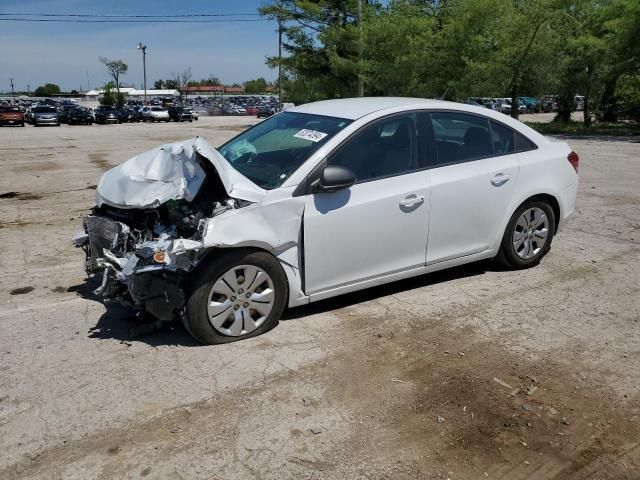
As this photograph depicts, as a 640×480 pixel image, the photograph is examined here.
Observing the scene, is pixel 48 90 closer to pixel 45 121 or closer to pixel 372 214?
pixel 45 121

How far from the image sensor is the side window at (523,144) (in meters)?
5.36

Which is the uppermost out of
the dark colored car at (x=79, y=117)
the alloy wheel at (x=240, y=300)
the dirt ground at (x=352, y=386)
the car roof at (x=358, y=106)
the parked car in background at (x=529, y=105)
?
the parked car in background at (x=529, y=105)

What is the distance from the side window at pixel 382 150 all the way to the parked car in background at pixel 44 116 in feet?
135

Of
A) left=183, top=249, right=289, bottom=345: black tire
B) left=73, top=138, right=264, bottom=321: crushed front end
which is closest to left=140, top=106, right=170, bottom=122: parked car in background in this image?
left=73, top=138, right=264, bottom=321: crushed front end

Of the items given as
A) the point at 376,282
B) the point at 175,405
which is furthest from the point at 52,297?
the point at 376,282

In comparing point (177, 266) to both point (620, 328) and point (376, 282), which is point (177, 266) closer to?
point (376, 282)

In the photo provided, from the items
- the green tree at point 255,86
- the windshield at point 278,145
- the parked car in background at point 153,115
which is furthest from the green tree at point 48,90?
the windshield at point 278,145

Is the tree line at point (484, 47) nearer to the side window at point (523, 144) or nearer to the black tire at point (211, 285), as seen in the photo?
the side window at point (523, 144)

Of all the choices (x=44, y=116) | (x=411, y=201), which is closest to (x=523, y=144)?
(x=411, y=201)

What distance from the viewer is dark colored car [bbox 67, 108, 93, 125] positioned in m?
42.9

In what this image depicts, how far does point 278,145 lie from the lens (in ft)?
15.8

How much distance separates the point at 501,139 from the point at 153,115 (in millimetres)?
47352

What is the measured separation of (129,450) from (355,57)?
30821 mm

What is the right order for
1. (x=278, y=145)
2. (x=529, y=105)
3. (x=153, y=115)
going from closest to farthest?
(x=278, y=145) → (x=153, y=115) → (x=529, y=105)
